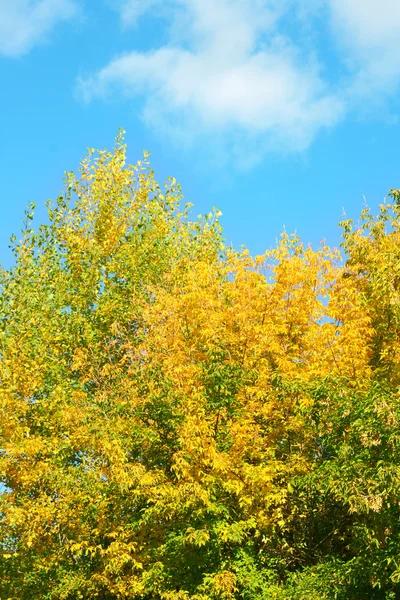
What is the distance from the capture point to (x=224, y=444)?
53.2 ft

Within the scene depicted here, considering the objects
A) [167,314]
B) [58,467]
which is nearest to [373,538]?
[167,314]

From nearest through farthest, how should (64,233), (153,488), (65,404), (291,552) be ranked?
(153,488) → (291,552) → (65,404) → (64,233)

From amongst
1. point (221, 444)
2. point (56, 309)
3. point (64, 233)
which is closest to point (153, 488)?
point (221, 444)

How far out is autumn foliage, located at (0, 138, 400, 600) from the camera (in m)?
14.3

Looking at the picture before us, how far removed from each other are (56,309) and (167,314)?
6995mm

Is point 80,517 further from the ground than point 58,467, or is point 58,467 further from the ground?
point 58,467

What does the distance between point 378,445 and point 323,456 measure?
3.96m

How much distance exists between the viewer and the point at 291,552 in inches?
655

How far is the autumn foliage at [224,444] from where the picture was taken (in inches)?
563

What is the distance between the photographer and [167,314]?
19.6m

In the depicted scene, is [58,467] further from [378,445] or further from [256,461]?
[378,445]

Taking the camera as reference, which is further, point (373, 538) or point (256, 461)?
point (256, 461)

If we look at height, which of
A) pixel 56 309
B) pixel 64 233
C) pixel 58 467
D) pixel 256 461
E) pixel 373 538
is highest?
pixel 64 233

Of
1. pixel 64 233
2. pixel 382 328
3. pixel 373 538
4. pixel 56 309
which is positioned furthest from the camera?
pixel 64 233
